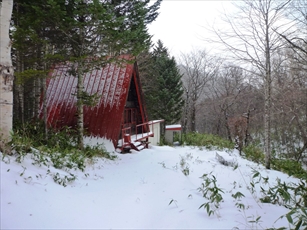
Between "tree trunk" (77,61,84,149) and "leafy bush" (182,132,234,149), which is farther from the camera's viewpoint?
"leafy bush" (182,132,234,149)

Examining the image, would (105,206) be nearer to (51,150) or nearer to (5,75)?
(51,150)

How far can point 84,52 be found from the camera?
704 centimetres

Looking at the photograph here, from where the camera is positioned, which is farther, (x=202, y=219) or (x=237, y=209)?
(x=237, y=209)

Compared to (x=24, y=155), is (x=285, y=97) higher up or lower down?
higher up

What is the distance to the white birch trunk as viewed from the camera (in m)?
3.49

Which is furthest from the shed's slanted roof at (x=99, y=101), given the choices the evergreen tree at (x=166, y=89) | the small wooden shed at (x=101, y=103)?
the evergreen tree at (x=166, y=89)

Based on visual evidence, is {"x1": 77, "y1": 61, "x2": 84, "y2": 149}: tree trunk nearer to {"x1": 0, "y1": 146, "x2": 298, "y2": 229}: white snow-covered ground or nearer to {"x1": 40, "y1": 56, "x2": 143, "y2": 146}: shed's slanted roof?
{"x1": 40, "y1": 56, "x2": 143, "y2": 146}: shed's slanted roof

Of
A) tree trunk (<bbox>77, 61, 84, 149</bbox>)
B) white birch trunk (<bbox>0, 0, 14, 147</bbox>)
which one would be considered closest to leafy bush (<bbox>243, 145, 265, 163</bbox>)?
tree trunk (<bbox>77, 61, 84, 149</bbox>)

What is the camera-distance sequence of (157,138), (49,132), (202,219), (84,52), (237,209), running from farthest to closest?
(157,138), (49,132), (84,52), (237,209), (202,219)

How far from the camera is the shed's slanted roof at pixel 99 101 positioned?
9289mm

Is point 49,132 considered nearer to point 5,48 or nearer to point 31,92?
point 31,92

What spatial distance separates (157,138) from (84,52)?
974 cm

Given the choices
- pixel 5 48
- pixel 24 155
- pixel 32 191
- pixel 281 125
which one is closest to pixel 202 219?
pixel 32 191

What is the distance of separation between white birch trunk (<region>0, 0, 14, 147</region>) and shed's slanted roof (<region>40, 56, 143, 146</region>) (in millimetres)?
5205
